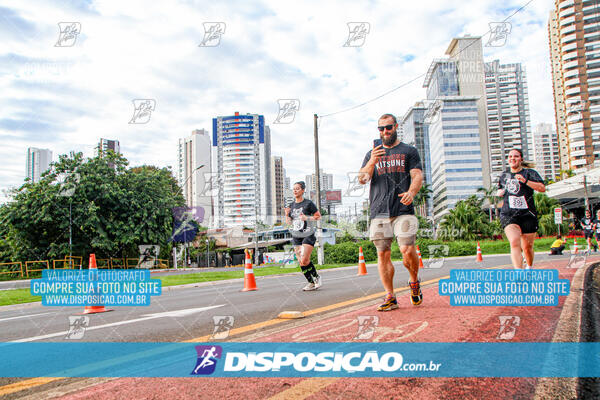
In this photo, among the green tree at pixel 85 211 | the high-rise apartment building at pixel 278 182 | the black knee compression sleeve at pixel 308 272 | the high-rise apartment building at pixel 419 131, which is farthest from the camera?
the high-rise apartment building at pixel 419 131

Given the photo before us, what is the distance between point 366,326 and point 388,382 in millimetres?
1304

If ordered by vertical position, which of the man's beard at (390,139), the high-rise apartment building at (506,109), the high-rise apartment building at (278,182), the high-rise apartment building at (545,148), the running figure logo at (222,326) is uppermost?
the high-rise apartment building at (506,109)

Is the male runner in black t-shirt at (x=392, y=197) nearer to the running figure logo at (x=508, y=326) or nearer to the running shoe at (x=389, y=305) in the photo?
the running shoe at (x=389, y=305)

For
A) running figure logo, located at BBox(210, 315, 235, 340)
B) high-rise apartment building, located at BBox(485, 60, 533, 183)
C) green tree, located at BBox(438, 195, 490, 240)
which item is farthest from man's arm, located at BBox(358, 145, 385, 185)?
high-rise apartment building, located at BBox(485, 60, 533, 183)

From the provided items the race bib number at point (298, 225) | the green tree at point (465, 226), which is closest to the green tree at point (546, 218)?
the green tree at point (465, 226)

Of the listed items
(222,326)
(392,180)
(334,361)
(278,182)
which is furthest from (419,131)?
(334,361)

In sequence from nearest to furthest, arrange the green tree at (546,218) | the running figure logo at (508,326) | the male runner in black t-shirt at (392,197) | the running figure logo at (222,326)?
the running figure logo at (508,326)
the running figure logo at (222,326)
the male runner in black t-shirt at (392,197)
the green tree at (546,218)

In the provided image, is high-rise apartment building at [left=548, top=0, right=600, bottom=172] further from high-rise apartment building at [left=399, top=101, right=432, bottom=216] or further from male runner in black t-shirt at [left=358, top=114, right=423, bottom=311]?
male runner in black t-shirt at [left=358, top=114, right=423, bottom=311]

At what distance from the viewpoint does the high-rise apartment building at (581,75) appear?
9862 cm

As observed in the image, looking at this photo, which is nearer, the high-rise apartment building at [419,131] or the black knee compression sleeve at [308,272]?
the black knee compression sleeve at [308,272]

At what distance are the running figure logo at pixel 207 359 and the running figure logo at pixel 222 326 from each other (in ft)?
1.90

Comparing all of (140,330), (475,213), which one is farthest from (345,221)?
(140,330)

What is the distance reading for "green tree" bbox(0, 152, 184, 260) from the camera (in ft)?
78.6

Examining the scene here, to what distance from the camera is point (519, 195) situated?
5430 mm
